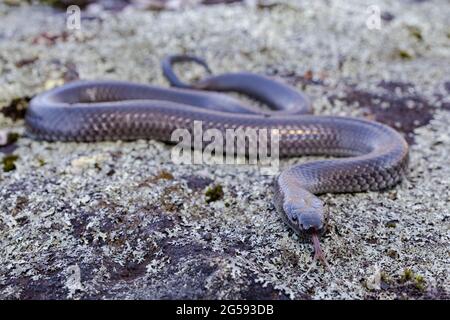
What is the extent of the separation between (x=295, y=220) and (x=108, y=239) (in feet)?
4.56

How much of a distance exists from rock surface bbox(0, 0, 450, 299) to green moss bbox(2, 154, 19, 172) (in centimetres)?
3

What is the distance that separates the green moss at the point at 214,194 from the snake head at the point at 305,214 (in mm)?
698

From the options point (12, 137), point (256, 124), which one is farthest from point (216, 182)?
point (12, 137)

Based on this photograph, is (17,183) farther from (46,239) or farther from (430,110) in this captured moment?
(430,110)

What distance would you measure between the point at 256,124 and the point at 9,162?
246cm

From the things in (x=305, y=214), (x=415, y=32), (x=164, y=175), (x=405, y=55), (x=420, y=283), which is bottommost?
(x=420, y=283)

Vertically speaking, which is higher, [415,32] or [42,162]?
[415,32]

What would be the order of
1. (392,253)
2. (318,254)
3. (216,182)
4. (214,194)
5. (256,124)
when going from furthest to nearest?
(256,124), (216,182), (214,194), (392,253), (318,254)

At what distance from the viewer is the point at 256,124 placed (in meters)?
6.14

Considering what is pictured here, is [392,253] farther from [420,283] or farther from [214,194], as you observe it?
[214,194]

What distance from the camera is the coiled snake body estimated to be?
5152 mm

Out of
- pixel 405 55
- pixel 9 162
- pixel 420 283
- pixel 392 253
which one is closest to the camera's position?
pixel 420 283

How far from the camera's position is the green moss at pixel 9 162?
18.3 feet

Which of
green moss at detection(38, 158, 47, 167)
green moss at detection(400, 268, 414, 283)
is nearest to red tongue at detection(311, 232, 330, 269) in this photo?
green moss at detection(400, 268, 414, 283)
